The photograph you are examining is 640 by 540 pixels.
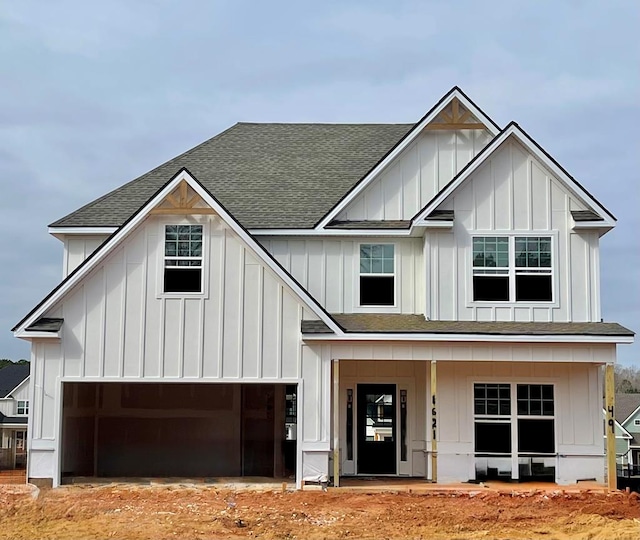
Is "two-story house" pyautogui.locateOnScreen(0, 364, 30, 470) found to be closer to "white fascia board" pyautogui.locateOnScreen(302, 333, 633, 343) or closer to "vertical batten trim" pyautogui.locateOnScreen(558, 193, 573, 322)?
"white fascia board" pyautogui.locateOnScreen(302, 333, 633, 343)

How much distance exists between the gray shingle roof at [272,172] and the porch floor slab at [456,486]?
643 cm

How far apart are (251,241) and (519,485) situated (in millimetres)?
8157

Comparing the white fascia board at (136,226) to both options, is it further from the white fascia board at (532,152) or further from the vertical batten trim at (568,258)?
the vertical batten trim at (568,258)

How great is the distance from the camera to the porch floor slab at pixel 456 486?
61.0ft

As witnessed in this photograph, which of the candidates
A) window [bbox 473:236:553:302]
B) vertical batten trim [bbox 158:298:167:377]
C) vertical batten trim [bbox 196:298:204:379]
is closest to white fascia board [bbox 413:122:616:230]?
window [bbox 473:236:553:302]

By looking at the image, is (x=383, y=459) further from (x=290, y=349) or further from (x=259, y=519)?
(x=259, y=519)

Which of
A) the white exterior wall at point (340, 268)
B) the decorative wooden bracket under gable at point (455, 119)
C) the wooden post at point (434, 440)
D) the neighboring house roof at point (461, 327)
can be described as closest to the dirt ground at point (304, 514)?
the wooden post at point (434, 440)

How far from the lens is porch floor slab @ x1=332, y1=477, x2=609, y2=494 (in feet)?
61.0

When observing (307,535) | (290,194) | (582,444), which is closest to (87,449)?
(290,194)

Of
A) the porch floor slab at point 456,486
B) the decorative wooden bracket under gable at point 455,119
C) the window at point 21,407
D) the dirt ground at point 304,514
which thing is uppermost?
the decorative wooden bracket under gable at point 455,119

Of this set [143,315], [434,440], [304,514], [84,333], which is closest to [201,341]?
[143,315]

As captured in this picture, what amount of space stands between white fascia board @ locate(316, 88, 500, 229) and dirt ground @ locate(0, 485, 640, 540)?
6.98m

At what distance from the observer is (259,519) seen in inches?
605

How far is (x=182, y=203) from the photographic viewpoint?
1922 cm
